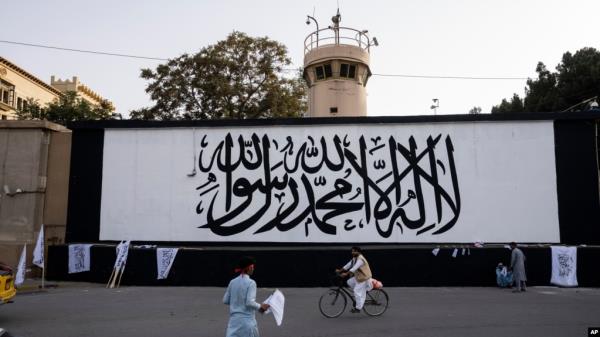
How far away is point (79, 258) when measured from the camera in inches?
626

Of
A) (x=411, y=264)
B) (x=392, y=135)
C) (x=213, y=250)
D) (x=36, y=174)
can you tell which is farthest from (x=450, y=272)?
(x=36, y=174)

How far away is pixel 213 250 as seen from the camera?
605 inches

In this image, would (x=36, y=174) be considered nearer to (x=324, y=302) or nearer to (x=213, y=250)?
(x=213, y=250)

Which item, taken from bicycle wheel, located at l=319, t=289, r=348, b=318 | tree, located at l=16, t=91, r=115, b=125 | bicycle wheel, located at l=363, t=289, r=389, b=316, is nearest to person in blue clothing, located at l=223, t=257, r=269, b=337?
bicycle wheel, located at l=319, t=289, r=348, b=318

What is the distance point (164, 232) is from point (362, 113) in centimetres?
1485

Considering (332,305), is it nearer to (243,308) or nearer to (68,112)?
(243,308)

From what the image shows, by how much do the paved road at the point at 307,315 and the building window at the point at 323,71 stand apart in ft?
51.4

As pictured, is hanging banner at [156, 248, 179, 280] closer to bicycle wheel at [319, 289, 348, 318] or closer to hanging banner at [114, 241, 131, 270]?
hanging banner at [114, 241, 131, 270]

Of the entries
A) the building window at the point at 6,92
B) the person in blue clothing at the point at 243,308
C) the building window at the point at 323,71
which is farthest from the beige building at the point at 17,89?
the person in blue clothing at the point at 243,308

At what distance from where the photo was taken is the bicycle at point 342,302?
9.92 meters

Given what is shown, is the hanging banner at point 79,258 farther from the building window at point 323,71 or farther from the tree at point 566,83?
the tree at point 566,83

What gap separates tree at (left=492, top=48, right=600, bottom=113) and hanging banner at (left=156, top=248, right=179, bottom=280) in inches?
1477

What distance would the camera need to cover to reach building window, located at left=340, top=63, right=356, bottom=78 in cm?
2641

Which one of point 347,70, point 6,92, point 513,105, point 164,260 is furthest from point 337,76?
point 6,92
